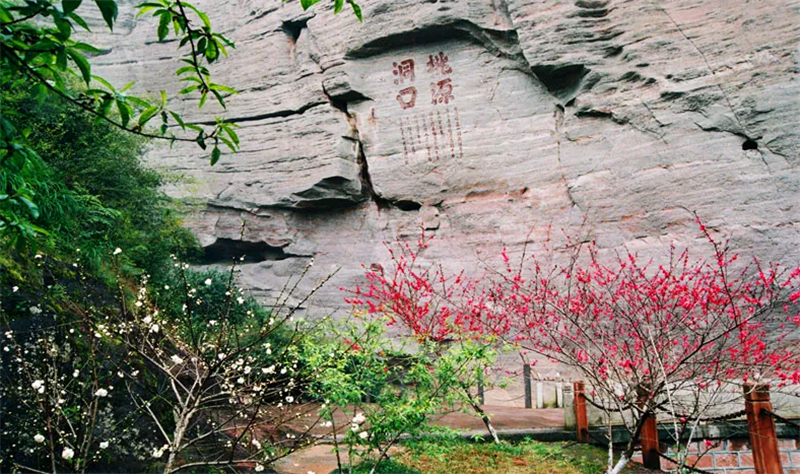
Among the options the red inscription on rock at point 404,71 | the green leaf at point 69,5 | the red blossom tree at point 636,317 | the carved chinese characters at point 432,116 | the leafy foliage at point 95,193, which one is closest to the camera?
the green leaf at point 69,5

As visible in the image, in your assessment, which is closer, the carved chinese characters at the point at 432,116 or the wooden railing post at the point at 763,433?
the wooden railing post at the point at 763,433

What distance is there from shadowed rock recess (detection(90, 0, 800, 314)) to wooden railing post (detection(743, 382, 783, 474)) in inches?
113

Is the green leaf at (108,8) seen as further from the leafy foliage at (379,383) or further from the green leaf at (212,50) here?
the leafy foliage at (379,383)

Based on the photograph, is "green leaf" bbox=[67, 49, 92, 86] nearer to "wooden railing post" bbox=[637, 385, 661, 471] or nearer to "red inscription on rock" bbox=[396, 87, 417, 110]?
"wooden railing post" bbox=[637, 385, 661, 471]

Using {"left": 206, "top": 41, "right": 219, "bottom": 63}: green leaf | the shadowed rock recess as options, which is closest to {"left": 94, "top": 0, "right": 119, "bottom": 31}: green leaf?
{"left": 206, "top": 41, "right": 219, "bottom": 63}: green leaf

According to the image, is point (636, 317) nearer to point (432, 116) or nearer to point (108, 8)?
point (108, 8)

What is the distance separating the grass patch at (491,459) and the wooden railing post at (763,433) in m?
0.87

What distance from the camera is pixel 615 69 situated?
6.53 meters

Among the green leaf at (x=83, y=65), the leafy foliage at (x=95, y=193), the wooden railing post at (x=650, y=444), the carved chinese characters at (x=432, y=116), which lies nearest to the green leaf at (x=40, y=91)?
the green leaf at (x=83, y=65)

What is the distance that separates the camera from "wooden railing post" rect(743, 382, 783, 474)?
10.8ft

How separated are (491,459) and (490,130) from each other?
4375mm

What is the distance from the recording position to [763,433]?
3.29 m

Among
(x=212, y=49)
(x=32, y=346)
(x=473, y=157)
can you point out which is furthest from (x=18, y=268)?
(x=473, y=157)

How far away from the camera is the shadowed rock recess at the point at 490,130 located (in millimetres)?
5934
